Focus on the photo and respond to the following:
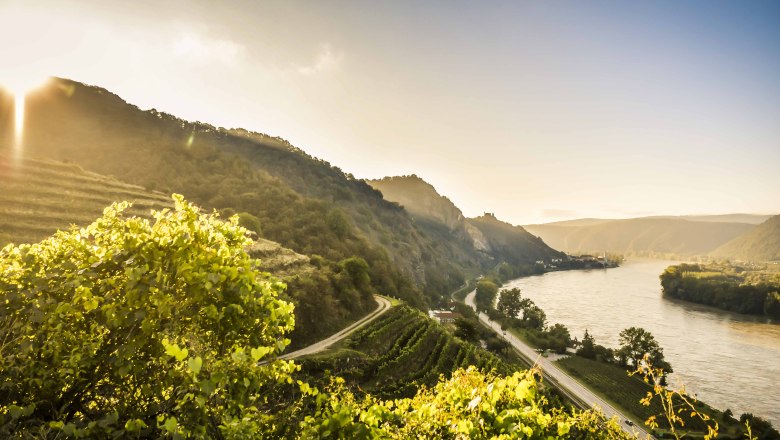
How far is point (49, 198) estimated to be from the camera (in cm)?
5291

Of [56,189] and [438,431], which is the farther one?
[56,189]

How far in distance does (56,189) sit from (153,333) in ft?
231

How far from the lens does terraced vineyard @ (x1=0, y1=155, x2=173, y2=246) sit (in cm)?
4334

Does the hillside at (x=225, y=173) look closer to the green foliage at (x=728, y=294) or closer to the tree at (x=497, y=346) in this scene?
the tree at (x=497, y=346)

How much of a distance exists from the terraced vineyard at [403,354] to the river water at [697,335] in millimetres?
25389

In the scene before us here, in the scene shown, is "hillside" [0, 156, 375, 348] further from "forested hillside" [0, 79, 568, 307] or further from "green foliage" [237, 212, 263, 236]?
"forested hillside" [0, 79, 568, 307]

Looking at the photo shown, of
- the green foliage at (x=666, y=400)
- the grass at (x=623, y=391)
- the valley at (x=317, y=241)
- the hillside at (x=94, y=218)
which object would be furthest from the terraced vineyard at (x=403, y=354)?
the green foliage at (x=666, y=400)

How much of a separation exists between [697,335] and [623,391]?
166 feet

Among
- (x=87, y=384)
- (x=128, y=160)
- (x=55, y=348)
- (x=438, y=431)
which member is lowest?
(x=438, y=431)

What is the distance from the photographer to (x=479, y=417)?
6.91m

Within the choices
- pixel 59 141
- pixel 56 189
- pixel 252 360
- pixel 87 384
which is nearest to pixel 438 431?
pixel 252 360

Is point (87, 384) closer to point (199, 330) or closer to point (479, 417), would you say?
point (199, 330)

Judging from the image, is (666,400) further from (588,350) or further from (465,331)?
(588,350)

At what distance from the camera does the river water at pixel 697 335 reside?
204ft
